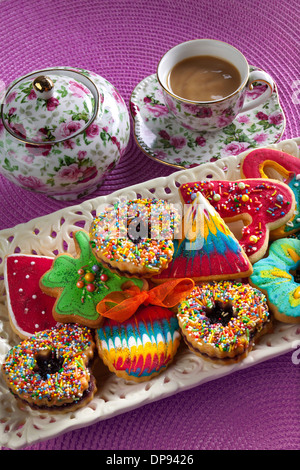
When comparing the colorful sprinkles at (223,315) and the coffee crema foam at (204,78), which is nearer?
the colorful sprinkles at (223,315)

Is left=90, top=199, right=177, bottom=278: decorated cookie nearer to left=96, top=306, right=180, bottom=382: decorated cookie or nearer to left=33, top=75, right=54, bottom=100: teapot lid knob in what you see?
left=96, top=306, right=180, bottom=382: decorated cookie

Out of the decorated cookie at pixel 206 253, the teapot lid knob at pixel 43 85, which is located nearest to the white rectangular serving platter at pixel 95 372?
the decorated cookie at pixel 206 253

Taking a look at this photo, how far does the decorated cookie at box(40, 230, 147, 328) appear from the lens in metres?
1.19

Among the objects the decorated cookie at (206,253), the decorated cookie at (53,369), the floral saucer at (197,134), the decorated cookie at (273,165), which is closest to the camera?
the decorated cookie at (53,369)

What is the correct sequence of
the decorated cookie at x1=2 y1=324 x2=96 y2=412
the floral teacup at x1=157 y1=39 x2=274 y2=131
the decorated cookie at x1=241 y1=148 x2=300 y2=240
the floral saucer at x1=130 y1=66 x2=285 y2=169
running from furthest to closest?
the floral saucer at x1=130 y1=66 x2=285 y2=169
the floral teacup at x1=157 y1=39 x2=274 y2=131
the decorated cookie at x1=241 y1=148 x2=300 y2=240
the decorated cookie at x1=2 y1=324 x2=96 y2=412

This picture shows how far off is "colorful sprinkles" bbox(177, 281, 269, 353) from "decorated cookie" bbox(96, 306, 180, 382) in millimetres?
40

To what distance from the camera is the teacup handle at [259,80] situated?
145 cm

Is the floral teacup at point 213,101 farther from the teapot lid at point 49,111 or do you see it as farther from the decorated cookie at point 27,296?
the decorated cookie at point 27,296

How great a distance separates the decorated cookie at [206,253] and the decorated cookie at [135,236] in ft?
0.11

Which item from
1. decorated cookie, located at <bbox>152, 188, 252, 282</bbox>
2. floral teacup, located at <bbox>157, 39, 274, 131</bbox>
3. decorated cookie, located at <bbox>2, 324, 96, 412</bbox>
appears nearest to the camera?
decorated cookie, located at <bbox>2, 324, 96, 412</bbox>

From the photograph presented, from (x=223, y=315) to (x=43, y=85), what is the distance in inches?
24.1

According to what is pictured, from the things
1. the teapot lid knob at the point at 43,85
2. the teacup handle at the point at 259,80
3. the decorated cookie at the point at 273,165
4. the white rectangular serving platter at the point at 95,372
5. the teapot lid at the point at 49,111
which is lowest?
the white rectangular serving platter at the point at 95,372

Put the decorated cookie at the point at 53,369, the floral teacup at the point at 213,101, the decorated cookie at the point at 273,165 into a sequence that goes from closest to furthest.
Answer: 1. the decorated cookie at the point at 53,369
2. the decorated cookie at the point at 273,165
3. the floral teacup at the point at 213,101

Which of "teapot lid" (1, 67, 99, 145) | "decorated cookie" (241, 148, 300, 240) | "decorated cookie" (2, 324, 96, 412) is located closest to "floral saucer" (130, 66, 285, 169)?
"decorated cookie" (241, 148, 300, 240)
